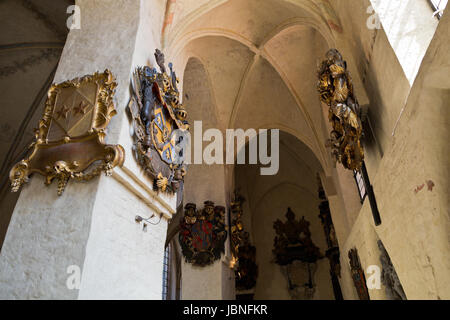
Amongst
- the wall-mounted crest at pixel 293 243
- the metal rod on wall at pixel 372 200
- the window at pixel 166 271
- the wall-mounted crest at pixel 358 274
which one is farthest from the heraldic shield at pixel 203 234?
the wall-mounted crest at pixel 293 243

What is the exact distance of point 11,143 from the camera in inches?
343

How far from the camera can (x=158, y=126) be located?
4746mm

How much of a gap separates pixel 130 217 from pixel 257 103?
723cm

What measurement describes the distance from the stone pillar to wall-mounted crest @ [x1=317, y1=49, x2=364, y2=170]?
2.86 meters

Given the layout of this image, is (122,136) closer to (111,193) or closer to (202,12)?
(111,193)

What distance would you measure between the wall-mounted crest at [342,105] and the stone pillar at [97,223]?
112 inches

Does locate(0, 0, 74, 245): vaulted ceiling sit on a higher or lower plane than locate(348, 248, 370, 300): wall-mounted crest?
higher

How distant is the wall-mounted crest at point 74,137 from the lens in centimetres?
369

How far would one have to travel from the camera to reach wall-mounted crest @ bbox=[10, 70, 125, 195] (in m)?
3.69

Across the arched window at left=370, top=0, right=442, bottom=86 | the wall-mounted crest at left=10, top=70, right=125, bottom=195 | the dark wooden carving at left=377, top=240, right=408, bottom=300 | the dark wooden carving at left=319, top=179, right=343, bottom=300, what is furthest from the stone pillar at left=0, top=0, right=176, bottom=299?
the dark wooden carving at left=319, top=179, right=343, bottom=300

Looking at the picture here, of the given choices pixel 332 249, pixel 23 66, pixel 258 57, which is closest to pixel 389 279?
pixel 332 249

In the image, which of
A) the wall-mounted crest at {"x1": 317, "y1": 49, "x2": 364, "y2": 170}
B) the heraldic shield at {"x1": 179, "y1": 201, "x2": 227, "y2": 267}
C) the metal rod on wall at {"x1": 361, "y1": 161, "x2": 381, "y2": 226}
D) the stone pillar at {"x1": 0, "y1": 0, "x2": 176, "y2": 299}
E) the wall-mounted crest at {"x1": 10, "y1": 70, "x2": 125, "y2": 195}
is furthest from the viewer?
the heraldic shield at {"x1": 179, "y1": 201, "x2": 227, "y2": 267}

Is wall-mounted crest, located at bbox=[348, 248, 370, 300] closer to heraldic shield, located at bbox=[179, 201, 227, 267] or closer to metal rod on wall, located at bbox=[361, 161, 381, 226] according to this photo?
metal rod on wall, located at bbox=[361, 161, 381, 226]

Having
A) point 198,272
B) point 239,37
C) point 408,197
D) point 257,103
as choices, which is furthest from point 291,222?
point 408,197
